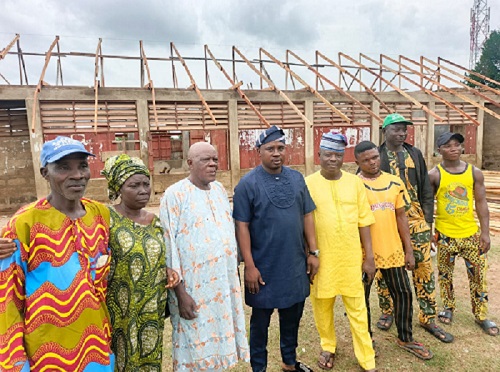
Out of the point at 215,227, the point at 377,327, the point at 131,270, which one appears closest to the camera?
the point at 131,270

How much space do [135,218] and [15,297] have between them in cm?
67

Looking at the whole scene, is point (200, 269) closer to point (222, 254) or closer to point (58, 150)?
point (222, 254)

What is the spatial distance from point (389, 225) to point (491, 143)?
52.6ft

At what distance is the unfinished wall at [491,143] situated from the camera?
588 inches

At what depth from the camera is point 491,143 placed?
1510cm

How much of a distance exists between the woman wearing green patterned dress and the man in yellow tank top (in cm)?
264

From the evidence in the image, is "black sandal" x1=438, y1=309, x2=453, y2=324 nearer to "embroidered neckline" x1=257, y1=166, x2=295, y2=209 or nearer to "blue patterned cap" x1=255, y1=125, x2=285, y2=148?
"embroidered neckline" x1=257, y1=166, x2=295, y2=209

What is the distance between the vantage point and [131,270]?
1.77 meters

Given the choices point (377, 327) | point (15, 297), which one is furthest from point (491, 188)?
point (15, 297)

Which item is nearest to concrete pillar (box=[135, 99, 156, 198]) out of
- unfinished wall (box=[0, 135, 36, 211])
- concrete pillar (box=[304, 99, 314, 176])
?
unfinished wall (box=[0, 135, 36, 211])

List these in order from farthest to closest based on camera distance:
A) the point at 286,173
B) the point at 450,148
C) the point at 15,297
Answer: the point at 450,148 < the point at 286,173 < the point at 15,297

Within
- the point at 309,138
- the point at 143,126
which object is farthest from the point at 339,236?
the point at 309,138

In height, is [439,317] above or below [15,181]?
below

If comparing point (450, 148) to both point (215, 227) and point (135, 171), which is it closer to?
point (215, 227)
